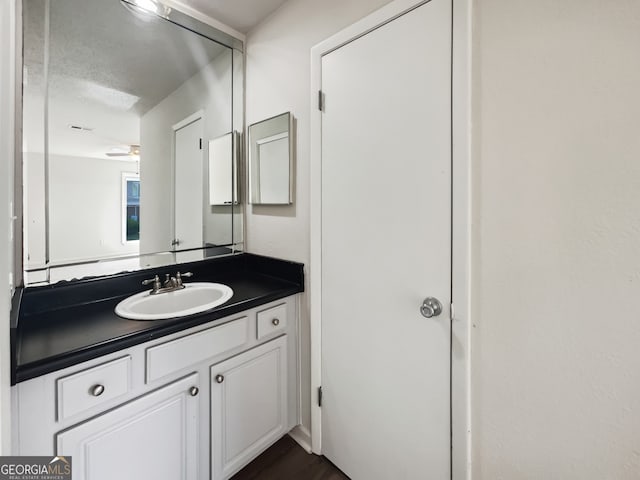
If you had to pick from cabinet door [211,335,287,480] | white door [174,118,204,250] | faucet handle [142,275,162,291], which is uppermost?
white door [174,118,204,250]

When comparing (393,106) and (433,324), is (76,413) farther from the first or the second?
(393,106)

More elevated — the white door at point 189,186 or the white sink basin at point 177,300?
the white door at point 189,186

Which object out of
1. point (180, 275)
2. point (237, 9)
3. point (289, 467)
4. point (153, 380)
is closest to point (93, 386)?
point (153, 380)

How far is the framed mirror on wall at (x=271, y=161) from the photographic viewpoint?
5.26 ft

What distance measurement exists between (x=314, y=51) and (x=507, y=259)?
1308 mm

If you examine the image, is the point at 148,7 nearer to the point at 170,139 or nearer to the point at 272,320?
the point at 170,139

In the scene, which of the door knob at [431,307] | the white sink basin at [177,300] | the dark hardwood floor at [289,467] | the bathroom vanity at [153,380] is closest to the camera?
the bathroom vanity at [153,380]

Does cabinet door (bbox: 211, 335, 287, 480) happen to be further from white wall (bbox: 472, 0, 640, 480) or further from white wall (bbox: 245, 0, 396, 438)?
white wall (bbox: 472, 0, 640, 480)

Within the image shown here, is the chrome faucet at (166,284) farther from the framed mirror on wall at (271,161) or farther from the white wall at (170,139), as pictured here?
the framed mirror on wall at (271,161)

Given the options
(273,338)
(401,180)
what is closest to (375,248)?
(401,180)

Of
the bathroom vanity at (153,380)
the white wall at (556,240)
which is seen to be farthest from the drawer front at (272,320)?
the white wall at (556,240)

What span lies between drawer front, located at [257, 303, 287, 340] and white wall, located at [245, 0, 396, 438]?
123 mm

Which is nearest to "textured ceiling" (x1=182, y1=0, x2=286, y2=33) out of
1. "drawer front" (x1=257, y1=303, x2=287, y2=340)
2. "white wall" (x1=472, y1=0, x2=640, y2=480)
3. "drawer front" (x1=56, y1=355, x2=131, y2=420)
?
"white wall" (x1=472, y1=0, x2=640, y2=480)

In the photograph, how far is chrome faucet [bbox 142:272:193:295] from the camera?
1458 mm
